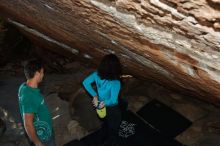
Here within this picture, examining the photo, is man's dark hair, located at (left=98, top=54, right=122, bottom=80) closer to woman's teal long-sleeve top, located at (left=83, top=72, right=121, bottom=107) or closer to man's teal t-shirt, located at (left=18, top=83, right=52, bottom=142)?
woman's teal long-sleeve top, located at (left=83, top=72, right=121, bottom=107)

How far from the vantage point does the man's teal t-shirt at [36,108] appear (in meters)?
3.54

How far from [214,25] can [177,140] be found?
3.47 metres

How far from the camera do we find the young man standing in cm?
353

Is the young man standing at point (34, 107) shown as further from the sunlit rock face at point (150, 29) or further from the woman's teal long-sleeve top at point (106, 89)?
the woman's teal long-sleeve top at point (106, 89)

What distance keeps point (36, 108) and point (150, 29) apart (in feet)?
4.62

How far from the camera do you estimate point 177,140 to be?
5.43 m

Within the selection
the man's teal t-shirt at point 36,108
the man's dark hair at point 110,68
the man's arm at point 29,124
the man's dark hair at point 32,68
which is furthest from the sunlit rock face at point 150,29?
the man's arm at point 29,124

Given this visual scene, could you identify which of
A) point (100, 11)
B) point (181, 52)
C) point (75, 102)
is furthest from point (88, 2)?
point (75, 102)

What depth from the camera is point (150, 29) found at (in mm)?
2961

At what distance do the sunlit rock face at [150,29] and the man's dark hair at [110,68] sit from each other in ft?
0.55

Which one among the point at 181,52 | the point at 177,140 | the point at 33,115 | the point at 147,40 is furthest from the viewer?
the point at 177,140

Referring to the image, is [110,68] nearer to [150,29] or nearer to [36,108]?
[36,108]

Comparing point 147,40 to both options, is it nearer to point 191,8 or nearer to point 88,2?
point 88,2

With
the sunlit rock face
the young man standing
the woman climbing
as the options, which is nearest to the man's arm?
the young man standing
